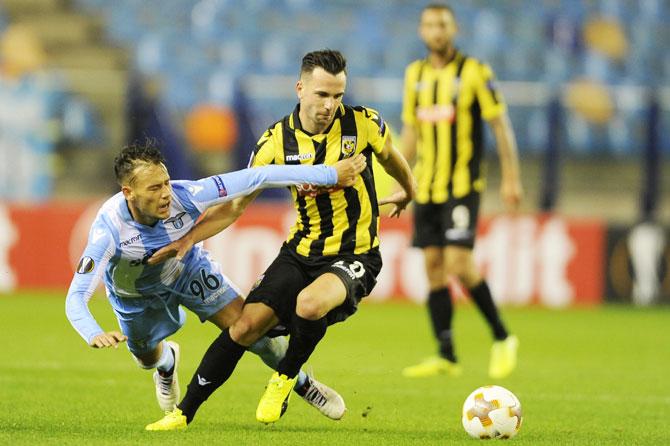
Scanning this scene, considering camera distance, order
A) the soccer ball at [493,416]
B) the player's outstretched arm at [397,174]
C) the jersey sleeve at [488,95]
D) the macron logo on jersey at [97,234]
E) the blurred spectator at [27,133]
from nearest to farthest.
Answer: the macron logo on jersey at [97,234]
the soccer ball at [493,416]
the player's outstretched arm at [397,174]
the jersey sleeve at [488,95]
the blurred spectator at [27,133]

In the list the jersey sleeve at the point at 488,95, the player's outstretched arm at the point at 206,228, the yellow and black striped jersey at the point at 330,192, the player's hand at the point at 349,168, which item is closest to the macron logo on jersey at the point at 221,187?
the player's outstretched arm at the point at 206,228

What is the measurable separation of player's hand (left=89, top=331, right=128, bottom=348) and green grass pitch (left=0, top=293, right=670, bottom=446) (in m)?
0.52

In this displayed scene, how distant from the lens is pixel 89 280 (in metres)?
5.46

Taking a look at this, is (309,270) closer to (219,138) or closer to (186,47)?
(219,138)

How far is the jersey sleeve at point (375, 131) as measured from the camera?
6219mm

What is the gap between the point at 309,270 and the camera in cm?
612

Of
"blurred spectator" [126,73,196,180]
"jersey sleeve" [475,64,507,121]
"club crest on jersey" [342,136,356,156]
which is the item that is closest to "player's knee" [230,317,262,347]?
"club crest on jersey" [342,136,356,156]

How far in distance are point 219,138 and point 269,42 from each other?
2898 mm

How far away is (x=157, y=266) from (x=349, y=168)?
1017 millimetres

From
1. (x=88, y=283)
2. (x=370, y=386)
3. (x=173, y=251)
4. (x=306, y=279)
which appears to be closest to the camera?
(x=88, y=283)

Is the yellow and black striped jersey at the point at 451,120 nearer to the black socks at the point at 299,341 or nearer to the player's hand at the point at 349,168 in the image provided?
the player's hand at the point at 349,168

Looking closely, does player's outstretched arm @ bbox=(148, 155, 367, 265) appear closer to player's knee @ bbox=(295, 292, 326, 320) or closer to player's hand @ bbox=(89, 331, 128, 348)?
player's knee @ bbox=(295, 292, 326, 320)

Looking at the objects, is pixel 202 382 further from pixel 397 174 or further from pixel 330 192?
pixel 397 174

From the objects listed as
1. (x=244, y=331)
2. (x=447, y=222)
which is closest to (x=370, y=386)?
(x=447, y=222)
